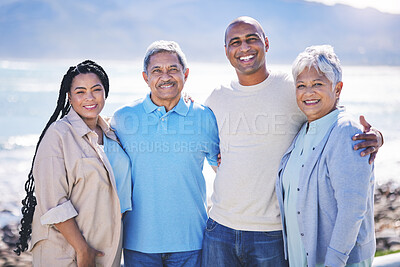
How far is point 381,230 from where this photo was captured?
607 centimetres

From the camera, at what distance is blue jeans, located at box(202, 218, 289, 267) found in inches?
124

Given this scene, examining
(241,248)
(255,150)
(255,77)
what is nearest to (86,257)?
(241,248)

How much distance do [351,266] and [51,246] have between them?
6.28 feet

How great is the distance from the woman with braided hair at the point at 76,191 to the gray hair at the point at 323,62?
1.48 m

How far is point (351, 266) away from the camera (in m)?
2.68

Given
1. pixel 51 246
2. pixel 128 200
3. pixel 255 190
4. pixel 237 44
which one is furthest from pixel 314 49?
pixel 51 246

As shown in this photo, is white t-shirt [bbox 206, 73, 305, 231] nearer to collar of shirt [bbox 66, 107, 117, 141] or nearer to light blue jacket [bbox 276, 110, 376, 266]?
light blue jacket [bbox 276, 110, 376, 266]

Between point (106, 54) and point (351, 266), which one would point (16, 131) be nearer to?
point (351, 266)

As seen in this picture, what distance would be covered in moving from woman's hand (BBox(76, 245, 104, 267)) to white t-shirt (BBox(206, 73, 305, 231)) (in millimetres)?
951

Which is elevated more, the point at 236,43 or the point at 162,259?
the point at 236,43

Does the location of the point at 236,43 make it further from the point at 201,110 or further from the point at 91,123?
the point at 91,123

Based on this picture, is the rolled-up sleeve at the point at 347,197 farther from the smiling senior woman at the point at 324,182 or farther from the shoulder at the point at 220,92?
→ the shoulder at the point at 220,92

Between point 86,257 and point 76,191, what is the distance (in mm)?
437

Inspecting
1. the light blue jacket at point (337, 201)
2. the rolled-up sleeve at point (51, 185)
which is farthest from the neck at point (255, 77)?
the rolled-up sleeve at point (51, 185)
